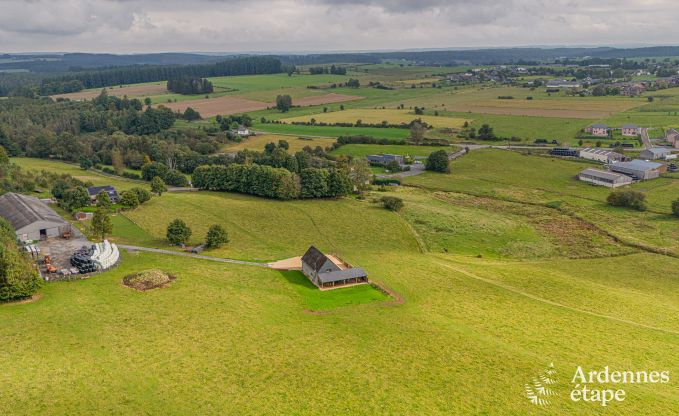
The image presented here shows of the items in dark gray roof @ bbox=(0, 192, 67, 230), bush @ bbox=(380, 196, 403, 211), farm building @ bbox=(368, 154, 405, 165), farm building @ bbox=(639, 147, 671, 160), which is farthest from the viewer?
farm building @ bbox=(368, 154, 405, 165)

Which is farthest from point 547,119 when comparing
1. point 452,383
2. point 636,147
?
point 452,383

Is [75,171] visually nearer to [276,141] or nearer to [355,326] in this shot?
[276,141]

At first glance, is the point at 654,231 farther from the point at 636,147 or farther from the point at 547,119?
the point at 547,119

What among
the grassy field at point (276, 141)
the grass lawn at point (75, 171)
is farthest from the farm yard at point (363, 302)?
the grassy field at point (276, 141)

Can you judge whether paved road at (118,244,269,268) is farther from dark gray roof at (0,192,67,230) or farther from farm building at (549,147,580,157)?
farm building at (549,147,580,157)

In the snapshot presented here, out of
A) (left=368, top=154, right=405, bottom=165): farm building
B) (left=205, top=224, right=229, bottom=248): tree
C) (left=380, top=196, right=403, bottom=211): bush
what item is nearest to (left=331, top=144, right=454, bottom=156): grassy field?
(left=368, top=154, right=405, bottom=165): farm building

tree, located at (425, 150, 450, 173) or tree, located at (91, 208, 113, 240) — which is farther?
tree, located at (425, 150, 450, 173)
